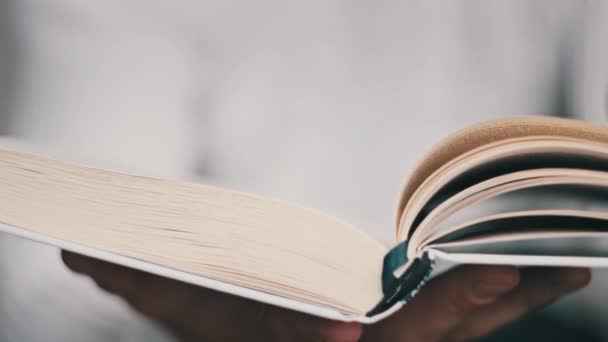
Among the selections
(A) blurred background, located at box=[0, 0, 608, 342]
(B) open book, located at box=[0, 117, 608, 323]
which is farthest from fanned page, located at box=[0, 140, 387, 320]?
(A) blurred background, located at box=[0, 0, 608, 342]

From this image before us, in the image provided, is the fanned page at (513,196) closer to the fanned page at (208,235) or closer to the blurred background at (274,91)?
the fanned page at (208,235)

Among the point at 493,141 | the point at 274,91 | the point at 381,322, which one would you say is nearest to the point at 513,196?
the point at 493,141

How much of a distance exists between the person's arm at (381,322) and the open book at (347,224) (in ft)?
0.23

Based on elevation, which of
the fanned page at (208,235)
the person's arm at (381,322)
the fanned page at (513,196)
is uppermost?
the fanned page at (513,196)

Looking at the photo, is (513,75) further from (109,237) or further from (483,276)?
(109,237)

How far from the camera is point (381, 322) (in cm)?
47

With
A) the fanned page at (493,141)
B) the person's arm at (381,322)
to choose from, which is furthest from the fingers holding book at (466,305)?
the fanned page at (493,141)

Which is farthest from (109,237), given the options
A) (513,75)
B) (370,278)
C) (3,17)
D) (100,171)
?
(513,75)

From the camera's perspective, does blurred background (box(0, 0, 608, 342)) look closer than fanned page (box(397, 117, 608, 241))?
No

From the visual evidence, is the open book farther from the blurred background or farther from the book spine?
the blurred background

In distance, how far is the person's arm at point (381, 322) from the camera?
45 centimetres

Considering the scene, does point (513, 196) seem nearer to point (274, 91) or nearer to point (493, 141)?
point (493, 141)

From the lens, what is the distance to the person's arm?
45 cm

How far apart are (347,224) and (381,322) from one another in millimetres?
118
